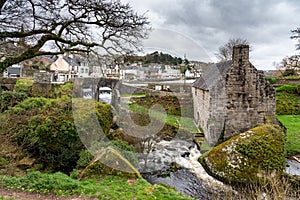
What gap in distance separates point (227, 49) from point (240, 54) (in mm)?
25355

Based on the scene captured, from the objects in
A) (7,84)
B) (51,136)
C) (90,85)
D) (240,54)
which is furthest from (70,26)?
(7,84)

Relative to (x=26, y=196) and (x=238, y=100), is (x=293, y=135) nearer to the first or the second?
(x=238, y=100)

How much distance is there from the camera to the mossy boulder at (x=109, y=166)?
26.2 feet

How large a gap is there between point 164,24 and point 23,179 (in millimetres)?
10063

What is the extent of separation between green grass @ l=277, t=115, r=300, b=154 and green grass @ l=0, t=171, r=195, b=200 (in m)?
9.26

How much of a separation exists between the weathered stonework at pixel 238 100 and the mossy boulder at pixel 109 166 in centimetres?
587

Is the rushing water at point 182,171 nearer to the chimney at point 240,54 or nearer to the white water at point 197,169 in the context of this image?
the white water at point 197,169

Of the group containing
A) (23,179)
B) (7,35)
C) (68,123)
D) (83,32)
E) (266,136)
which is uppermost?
(83,32)

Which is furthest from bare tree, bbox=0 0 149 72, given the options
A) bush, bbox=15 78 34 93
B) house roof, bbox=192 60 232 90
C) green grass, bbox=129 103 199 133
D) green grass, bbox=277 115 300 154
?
green grass, bbox=277 115 300 154

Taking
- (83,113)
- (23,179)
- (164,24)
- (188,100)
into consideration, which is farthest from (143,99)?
(23,179)

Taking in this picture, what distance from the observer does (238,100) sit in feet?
40.0

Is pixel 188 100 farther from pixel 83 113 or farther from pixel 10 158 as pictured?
pixel 10 158

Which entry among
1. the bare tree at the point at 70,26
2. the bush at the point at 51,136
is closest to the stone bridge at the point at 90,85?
the bush at the point at 51,136

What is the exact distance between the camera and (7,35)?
6820mm
